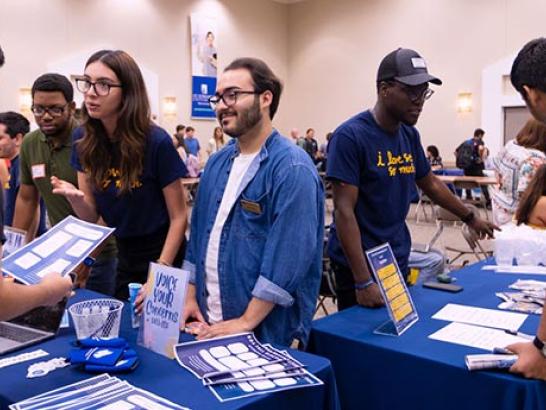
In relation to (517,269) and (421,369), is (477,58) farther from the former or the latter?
(421,369)

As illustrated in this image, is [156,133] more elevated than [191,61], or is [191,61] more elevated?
[191,61]

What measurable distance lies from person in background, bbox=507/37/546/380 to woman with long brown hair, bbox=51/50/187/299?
3.70ft

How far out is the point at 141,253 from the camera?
203 centimetres

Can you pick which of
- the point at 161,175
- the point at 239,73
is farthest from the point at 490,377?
the point at 161,175

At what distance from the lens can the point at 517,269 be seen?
2.48 m

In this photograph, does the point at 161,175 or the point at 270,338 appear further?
the point at 161,175

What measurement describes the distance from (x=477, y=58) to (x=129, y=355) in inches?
456

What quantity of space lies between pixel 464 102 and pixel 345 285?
10444 millimetres

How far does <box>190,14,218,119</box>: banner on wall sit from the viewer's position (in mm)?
12672

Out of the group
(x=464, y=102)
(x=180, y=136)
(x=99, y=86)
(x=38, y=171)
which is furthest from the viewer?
(x=464, y=102)

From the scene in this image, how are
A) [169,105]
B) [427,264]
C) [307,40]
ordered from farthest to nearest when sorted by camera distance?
[307,40] < [169,105] < [427,264]

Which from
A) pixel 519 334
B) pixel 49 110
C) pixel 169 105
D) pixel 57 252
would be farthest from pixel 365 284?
pixel 169 105

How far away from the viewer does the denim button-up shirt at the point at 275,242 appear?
1.53 metres

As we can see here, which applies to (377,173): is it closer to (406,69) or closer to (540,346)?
(406,69)
